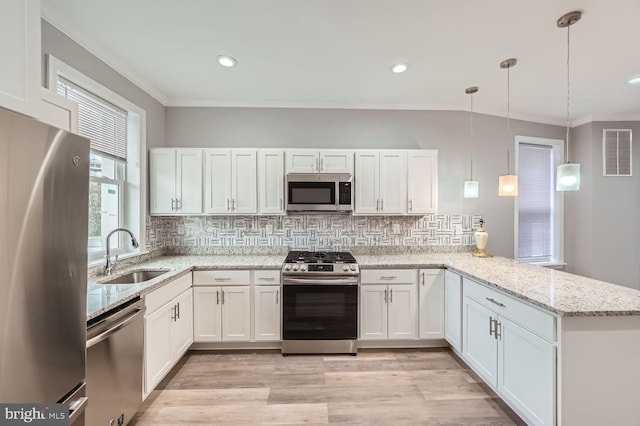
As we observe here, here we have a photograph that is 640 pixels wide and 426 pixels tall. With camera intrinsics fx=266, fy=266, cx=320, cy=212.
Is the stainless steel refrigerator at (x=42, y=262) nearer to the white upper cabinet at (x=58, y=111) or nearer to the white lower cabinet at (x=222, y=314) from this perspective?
the white upper cabinet at (x=58, y=111)

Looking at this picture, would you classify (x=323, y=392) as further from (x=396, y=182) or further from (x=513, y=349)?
(x=396, y=182)

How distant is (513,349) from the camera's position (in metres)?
1.86

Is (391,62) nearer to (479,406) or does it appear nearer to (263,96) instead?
(263,96)

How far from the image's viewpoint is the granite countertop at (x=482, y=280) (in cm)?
155

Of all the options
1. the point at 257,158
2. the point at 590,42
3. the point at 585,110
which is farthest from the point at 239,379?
the point at 585,110

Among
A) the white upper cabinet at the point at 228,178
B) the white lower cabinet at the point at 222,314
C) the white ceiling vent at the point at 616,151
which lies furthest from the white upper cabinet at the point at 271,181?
the white ceiling vent at the point at 616,151

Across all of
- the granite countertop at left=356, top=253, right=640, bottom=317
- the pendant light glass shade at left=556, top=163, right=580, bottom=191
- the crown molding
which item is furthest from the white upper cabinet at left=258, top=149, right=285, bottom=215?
the pendant light glass shade at left=556, top=163, right=580, bottom=191

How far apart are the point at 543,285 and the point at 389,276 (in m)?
1.27

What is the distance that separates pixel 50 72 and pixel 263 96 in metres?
1.85

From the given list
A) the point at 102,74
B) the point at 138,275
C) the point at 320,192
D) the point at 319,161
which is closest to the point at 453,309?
the point at 320,192

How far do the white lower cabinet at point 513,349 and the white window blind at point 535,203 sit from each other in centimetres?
204

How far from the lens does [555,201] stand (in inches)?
149

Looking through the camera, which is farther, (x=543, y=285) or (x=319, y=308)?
(x=319, y=308)

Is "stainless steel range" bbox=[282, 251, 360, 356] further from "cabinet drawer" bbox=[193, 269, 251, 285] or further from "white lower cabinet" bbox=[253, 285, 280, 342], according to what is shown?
"cabinet drawer" bbox=[193, 269, 251, 285]
